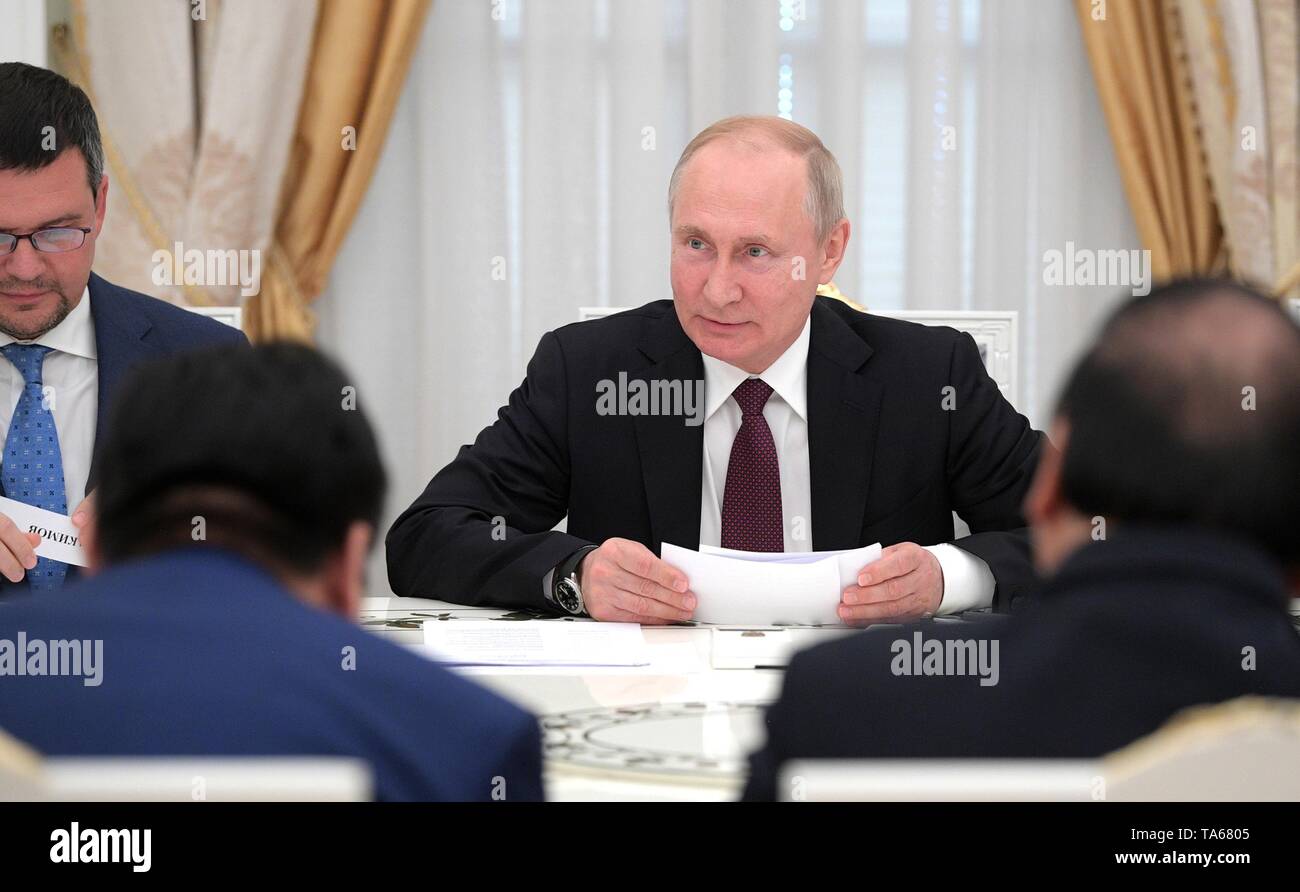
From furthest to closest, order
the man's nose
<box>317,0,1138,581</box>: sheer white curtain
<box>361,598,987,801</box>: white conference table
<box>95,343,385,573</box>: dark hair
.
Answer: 1. <box>317,0,1138,581</box>: sheer white curtain
2. the man's nose
3. <box>361,598,987,801</box>: white conference table
4. <box>95,343,385,573</box>: dark hair

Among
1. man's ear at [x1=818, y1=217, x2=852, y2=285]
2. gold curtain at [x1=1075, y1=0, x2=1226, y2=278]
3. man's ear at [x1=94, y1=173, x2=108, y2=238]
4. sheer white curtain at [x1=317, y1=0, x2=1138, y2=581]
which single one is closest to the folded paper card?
man's ear at [x1=818, y1=217, x2=852, y2=285]

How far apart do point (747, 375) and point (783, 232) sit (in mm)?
303

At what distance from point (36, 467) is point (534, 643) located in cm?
112

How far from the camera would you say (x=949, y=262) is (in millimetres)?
5078

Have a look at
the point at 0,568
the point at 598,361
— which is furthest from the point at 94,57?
the point at 0,568

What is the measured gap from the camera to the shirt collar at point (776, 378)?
2.91 meters

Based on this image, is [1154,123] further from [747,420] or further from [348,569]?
[348,569]

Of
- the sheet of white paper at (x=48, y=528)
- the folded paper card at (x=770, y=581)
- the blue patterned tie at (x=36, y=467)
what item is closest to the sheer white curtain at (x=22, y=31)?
the blue patterned tie at (x=36, y=467)

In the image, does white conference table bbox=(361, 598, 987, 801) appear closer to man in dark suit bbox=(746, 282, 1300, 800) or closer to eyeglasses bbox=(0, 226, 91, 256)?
man in dark suit bbox=(746, 282, 1300, 800)

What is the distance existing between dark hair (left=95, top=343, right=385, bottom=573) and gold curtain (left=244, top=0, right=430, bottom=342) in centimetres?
383

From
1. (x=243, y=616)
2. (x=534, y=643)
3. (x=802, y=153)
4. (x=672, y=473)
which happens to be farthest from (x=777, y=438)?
(x=243, y=616)

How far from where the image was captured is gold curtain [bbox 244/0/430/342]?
4910 millimetres

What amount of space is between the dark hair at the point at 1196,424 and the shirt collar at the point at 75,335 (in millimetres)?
2199

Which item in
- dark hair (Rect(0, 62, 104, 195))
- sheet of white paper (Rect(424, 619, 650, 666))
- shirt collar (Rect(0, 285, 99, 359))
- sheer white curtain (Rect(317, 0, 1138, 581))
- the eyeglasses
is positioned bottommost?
sheet of white paper (Rect(424, 619, 650, 666))
